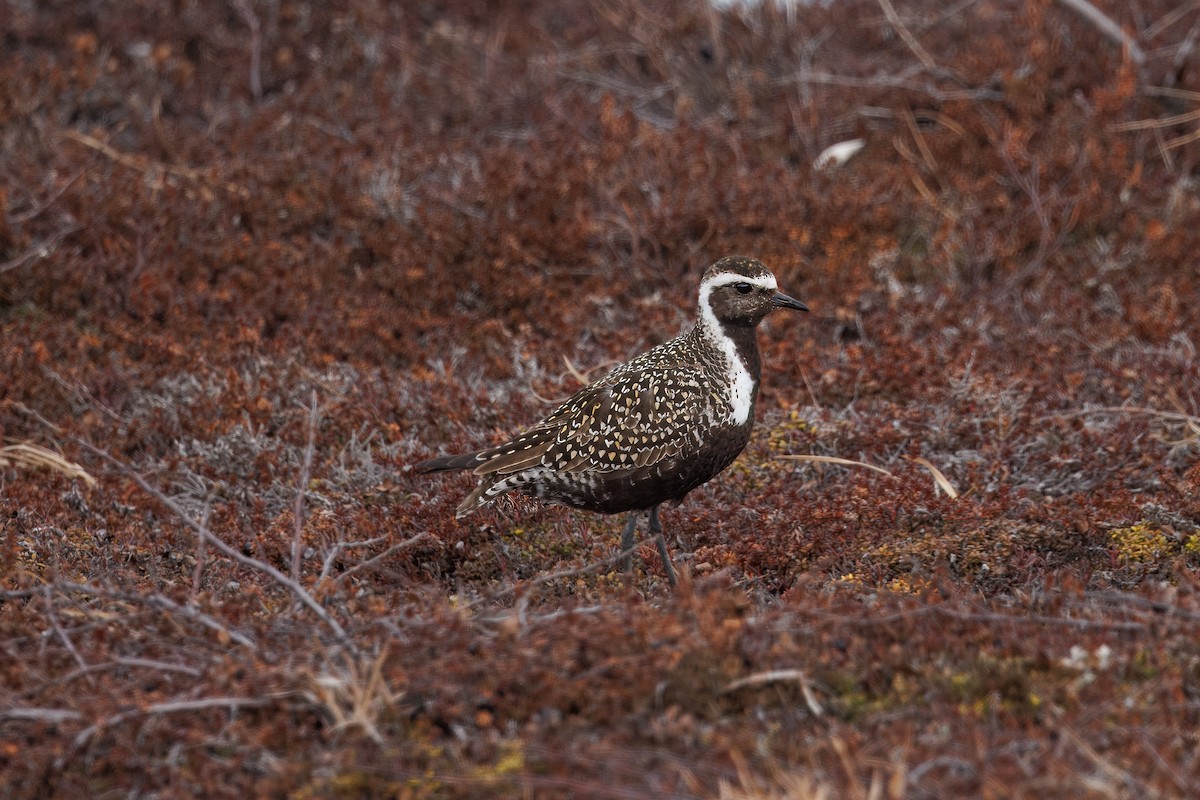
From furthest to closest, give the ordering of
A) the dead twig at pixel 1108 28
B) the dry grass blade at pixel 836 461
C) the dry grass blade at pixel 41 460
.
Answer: the dead twig at pixel 1108 28 < the dry grass blade at pixel 41 460 < the dry grass blade at pixel 836 461

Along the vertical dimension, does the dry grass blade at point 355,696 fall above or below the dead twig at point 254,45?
below

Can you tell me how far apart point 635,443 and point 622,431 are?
10 cm

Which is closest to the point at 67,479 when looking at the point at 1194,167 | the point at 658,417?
the point at 658,417

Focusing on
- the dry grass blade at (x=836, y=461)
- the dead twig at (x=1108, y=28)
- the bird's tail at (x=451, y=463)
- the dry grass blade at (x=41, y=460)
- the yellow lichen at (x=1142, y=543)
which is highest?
the dead twig at (x=1108, y=28)

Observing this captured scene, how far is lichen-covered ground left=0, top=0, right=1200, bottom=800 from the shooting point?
4.41 m

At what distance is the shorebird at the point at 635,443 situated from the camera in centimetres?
621

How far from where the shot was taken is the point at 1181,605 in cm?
494

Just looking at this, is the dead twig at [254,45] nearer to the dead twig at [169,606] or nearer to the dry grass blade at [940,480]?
the dry grass blade at [940,480]

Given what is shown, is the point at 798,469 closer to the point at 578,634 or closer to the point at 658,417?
the point at 658,417

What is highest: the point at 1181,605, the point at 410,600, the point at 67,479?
the point at 1181,605

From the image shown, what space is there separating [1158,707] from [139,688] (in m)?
3.50

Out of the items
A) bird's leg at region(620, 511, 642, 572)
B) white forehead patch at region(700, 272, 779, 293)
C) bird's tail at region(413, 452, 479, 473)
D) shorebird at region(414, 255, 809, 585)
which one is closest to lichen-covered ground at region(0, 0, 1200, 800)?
bird's leg at region(620, 511, 642, 572)

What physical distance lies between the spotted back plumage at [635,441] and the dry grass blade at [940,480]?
3.99ft

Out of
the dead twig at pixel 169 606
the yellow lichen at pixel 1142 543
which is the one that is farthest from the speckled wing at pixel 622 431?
the yellow lichen at pixel 1142 543
